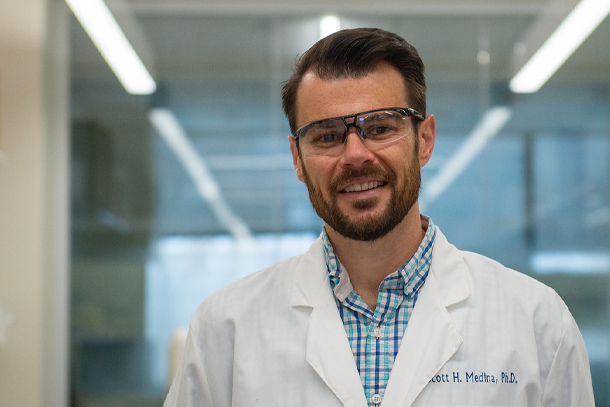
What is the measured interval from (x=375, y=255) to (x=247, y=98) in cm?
244

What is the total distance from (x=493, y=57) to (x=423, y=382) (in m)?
2.80

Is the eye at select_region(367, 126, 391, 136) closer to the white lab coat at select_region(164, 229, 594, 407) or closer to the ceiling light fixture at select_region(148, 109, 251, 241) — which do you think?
the white lab coat at select_region(164, 229, 594, 407)

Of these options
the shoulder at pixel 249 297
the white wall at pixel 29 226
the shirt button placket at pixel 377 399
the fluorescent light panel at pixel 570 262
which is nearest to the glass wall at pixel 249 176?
the fluorescent light panel at pixel 570 262

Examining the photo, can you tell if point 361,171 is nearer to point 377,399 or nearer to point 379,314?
point 379,314

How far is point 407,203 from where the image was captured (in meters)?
1.27

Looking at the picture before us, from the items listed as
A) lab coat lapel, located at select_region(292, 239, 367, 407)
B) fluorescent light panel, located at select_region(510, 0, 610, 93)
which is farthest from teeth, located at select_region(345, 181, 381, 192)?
fluorescent light panel, located at select_region(510, 0, 610, 93)

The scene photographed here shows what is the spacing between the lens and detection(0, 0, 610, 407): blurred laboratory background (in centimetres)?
351

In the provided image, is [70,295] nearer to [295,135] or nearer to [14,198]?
[14,198]

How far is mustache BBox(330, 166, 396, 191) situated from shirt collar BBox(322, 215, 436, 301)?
0.59 ft

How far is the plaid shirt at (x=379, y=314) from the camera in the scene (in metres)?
1.23

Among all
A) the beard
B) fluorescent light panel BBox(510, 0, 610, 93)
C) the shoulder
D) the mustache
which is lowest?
the shoulder

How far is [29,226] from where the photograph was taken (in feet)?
11.5

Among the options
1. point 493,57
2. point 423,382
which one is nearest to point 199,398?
point 423,382

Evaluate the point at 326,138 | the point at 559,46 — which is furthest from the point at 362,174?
the point at 559,46
